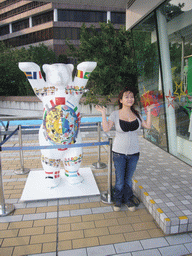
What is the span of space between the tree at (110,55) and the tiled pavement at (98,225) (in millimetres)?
5891

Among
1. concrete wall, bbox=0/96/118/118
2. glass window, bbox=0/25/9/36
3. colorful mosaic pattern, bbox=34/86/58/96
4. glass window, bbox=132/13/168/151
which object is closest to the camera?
colorful mosaic pattern, bbox=34/86/58/96

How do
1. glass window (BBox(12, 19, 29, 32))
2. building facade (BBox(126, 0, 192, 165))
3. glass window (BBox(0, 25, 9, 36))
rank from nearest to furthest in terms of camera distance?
1. building facade (BBox(126, 0, 192, 165))
2. glass window (BBox(12, 19, 29, 32))
3. glass window (BBox(0, 25, 9, 36))

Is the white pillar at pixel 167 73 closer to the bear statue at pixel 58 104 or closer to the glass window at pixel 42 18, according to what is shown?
the bear statue at pixel 58 104

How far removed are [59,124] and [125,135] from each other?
0.88m

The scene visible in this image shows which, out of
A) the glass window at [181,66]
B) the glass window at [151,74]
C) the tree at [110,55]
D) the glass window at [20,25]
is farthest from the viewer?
the glass window at [20,25]

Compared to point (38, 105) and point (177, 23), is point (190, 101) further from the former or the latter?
point (38, 105)

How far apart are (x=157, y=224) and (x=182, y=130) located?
7.88 ft

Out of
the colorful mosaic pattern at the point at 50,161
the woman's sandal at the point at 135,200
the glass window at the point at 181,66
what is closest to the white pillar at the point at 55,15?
the glass window at the point at 181,66

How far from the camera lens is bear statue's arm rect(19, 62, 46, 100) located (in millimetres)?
2820

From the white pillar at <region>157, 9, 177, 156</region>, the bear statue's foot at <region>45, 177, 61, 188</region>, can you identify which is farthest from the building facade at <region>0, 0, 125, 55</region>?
the bear statue's foot at <region>45, 177, 61, 188</region>

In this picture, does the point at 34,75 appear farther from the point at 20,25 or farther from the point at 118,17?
the point at 20,25

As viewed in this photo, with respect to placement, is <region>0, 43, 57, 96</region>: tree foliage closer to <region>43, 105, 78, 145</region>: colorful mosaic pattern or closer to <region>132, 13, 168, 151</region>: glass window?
<region>132, 13, 168, 151</region>: glass window

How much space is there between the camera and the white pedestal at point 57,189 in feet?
9.92

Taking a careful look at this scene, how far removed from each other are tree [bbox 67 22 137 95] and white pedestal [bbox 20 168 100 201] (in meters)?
5.75
